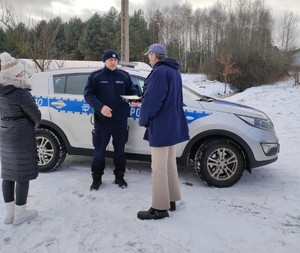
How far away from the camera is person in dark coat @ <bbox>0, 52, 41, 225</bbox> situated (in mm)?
3174

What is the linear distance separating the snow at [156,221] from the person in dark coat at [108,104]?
49cm

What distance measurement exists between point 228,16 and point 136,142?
172 ft

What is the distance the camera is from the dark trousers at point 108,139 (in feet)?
14.2

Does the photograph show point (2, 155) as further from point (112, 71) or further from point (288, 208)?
point (288, 208)

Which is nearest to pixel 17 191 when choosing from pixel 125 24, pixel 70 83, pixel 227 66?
pixel 70 83

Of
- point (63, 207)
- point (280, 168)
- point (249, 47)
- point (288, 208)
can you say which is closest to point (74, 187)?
point (63, 207)

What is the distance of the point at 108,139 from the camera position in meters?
4.40

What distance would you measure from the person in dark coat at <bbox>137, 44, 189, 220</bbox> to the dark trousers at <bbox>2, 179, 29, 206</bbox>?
47.0 inches

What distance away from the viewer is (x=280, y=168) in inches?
216

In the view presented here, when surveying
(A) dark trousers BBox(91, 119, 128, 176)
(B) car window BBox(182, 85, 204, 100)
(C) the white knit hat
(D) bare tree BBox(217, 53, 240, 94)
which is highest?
(D) bare tree BBox(217, 53, 240, 94)

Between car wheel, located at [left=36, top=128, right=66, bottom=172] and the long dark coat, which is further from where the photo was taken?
car wheel, located at [left=36, top=128, right=66, bottom=172]

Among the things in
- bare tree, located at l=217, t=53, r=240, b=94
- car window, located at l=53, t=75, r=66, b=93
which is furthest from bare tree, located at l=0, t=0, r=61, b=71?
bare tree, located at l=217, t=53, r=240, b=94

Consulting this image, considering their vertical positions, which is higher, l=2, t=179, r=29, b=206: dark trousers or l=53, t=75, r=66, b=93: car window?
l=53, t=75, r=66, b=93: car window

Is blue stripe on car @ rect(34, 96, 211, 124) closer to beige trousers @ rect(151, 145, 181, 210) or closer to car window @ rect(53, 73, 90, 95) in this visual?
car window @ rect(53, 73, 90, 95)
